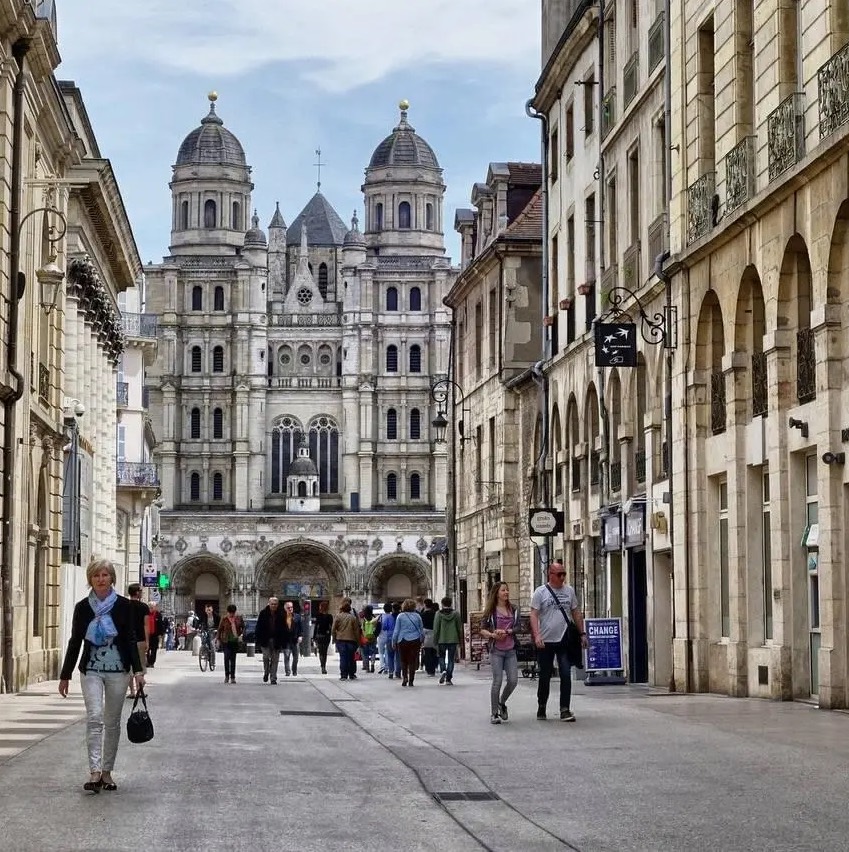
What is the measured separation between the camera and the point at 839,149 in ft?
61.1

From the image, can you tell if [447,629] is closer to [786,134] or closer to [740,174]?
[740,174]

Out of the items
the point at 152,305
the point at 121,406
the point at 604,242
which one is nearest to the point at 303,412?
the point at 152,305

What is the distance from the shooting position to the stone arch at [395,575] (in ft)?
397

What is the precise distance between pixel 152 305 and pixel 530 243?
285ft

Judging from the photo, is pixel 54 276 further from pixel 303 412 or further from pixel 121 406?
pixel 303 412

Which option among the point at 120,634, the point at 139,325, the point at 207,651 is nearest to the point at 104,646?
the point at 120,634

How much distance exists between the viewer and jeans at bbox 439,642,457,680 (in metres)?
29.9

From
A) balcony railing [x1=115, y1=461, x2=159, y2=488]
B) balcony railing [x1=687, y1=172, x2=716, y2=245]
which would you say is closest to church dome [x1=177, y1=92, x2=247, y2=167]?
balcony railing [x1=115, y1=461, x2=159, y2=488]

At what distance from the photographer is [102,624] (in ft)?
39.3

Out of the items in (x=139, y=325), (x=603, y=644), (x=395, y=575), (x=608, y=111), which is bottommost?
(x=603, y=644)

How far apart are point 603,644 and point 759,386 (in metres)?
6.21

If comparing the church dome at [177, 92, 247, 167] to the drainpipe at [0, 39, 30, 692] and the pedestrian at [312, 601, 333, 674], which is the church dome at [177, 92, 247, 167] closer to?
the pedestrian at [312, 601, 333, 674]

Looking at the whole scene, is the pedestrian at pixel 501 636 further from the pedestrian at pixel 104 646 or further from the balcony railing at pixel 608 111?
the balcony railing at pixel 608 111

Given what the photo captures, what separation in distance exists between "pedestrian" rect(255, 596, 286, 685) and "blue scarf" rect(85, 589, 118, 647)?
64.5ft
